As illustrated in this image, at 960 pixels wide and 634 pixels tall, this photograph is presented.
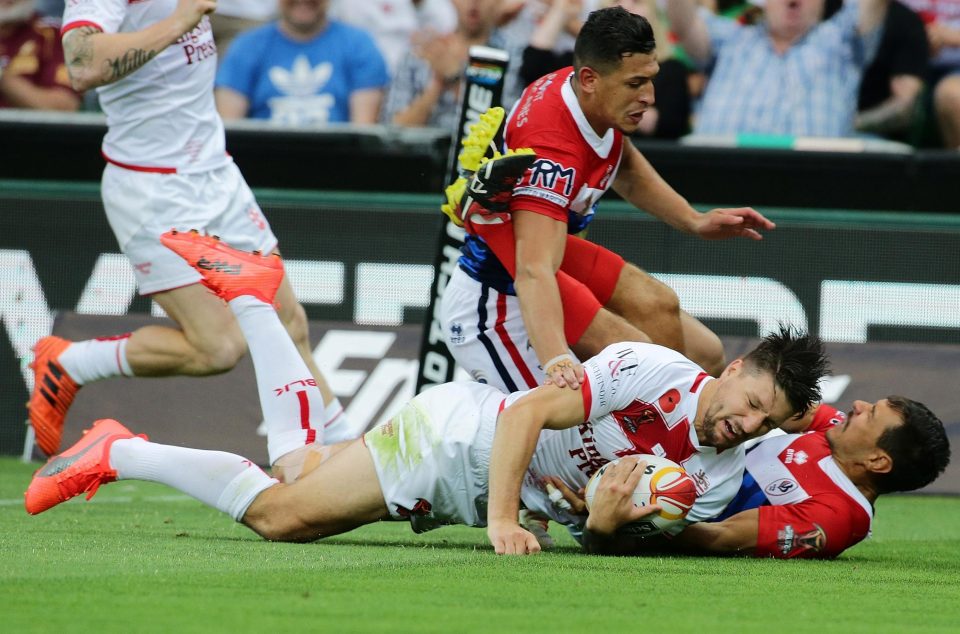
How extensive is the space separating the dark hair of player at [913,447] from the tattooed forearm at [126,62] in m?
3.41

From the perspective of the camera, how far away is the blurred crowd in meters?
9.66

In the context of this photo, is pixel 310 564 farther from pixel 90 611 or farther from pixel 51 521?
A: pixel 51 521

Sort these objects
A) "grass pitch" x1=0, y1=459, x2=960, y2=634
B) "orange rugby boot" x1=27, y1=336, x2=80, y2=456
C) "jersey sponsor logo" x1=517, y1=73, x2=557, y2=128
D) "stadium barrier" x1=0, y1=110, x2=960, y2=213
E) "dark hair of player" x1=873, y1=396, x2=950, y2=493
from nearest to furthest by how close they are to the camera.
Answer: "grass pitch" x1=0, y1=459, x2=960, y2=634
"dark hair of player" x1=873, y1=396, x2=950, y2=493
"jersey sponsor logo" x1=517, y1=73, x2=557, y2=128
"orange rugby boot" x1=27, y1=336, x2=80, y2=456
"stadium barrier" x1=0, y1=110, x2=960, y2=213

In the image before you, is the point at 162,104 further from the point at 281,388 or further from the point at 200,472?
the point at 200,472

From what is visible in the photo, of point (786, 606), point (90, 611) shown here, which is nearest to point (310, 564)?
point (90, 611)

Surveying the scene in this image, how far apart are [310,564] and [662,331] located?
2183mm

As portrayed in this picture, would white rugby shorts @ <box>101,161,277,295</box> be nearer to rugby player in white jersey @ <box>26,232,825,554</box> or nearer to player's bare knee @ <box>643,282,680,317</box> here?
rugby player in white jersey @ <box>26,232,825,554</box>

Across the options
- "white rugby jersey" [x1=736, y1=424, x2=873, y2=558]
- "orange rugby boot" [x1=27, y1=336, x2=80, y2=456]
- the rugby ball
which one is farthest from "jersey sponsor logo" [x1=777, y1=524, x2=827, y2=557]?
"orange rugby boot" [x1=27, y1=336, x2=80, y2=456]

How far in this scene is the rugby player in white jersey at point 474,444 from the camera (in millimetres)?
4738

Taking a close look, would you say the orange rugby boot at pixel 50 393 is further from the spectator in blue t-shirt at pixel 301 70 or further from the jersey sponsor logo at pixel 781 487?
the jersey sponsor logo at pixel 781 487

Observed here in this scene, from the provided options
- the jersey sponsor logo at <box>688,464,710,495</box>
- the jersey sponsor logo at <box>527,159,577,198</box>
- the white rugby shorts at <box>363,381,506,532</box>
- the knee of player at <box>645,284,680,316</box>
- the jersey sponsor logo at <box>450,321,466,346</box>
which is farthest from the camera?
the jersey sponsor logo at <box>450,321,466,346</box>

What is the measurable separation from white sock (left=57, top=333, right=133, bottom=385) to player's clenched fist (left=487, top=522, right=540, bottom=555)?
Result: 283 cm

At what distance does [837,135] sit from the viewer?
9.70 m

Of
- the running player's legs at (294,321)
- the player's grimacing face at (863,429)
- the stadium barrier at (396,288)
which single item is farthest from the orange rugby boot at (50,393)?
the player's grimacing face at (863,429)
